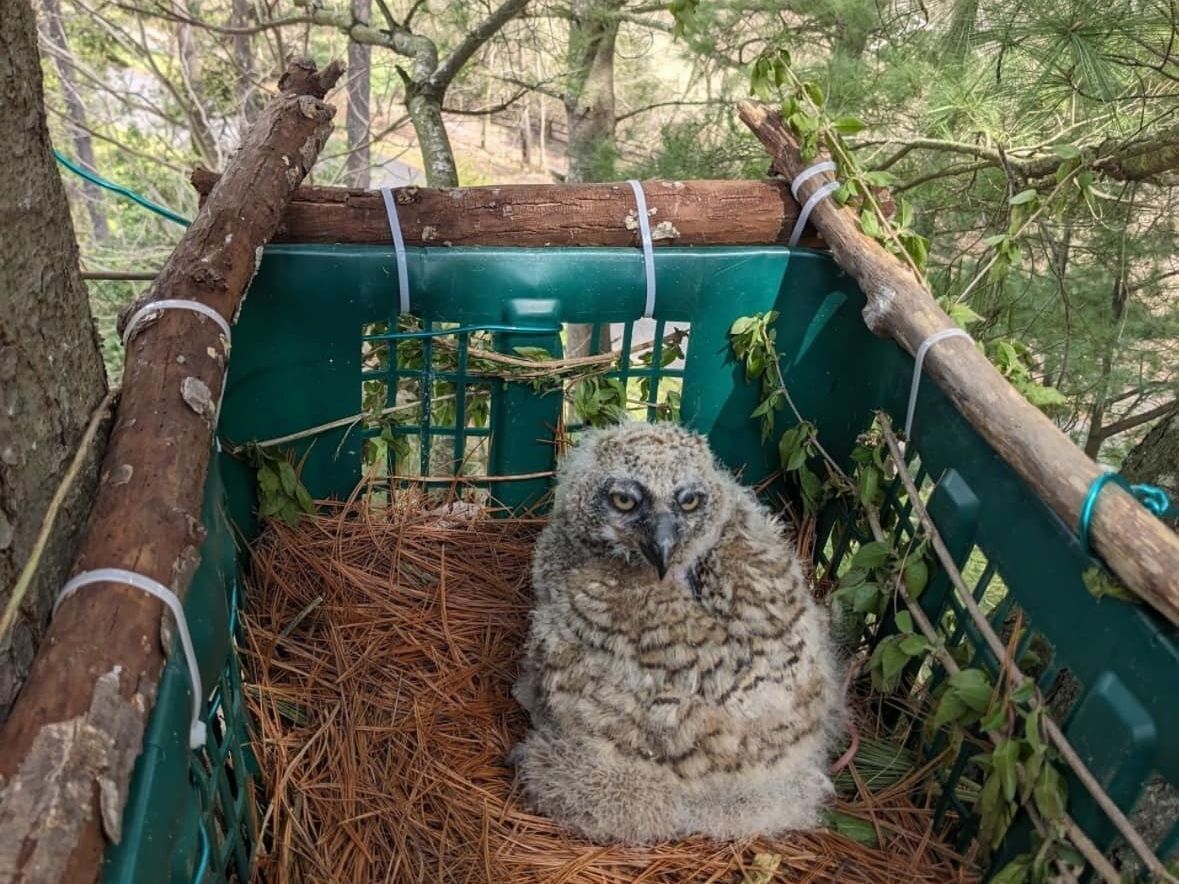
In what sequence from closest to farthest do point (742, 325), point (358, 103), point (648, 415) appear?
point (742, 325)
point (648, 415)
point (358, 103)

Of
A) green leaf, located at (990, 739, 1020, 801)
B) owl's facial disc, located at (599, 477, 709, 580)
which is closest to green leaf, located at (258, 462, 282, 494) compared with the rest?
owl's facial disc, located at (599, 477, 709, 580)

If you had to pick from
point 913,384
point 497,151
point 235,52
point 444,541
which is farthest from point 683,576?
point 497,151

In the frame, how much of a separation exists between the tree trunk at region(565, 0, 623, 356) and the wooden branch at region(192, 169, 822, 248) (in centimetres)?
277

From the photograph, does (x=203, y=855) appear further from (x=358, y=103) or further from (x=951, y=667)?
(x=358, y=103)

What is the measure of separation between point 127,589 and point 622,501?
0.98 metres

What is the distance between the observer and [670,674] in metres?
1.92

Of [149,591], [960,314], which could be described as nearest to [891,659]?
[960,314]

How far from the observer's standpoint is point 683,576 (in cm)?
199

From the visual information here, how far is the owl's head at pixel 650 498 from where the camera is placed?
1885 mm

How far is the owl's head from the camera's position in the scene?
1.88 m

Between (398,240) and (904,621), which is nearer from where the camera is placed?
(904,621)

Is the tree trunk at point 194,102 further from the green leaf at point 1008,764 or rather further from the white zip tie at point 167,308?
the green leaf at point 1008,764

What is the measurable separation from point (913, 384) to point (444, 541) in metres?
1.27

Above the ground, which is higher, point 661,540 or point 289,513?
point 661,540
